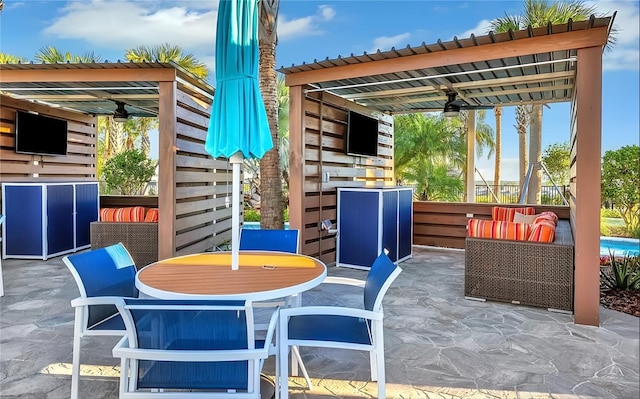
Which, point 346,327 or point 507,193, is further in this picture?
point 507,193

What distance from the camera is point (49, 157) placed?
7.45m

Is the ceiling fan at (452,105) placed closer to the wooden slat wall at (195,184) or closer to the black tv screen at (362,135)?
the black tv screen at (362,135)

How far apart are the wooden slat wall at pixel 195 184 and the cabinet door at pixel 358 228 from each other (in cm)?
217

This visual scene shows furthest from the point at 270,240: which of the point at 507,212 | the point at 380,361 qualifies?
the point at 507,212

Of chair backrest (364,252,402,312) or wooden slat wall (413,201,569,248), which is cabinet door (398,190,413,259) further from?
chair backrest (364,252,402,312)

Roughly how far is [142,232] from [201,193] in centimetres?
128

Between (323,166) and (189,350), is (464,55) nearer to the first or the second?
(323,166)

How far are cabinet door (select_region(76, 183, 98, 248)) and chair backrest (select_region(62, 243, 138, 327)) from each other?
514 centimetres

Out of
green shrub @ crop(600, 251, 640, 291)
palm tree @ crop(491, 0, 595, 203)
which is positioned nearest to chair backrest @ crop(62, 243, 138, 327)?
green shrub @ crop(600, 251, 640, 291)

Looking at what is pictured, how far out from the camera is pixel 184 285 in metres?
2.20

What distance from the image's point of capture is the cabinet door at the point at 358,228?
5.65 m

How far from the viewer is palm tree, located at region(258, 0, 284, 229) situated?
6.18 meters

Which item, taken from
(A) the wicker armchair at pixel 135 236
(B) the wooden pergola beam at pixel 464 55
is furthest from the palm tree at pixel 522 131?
(A) the wicker armchair at pixel 135 236

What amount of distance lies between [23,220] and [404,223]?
572 cm
